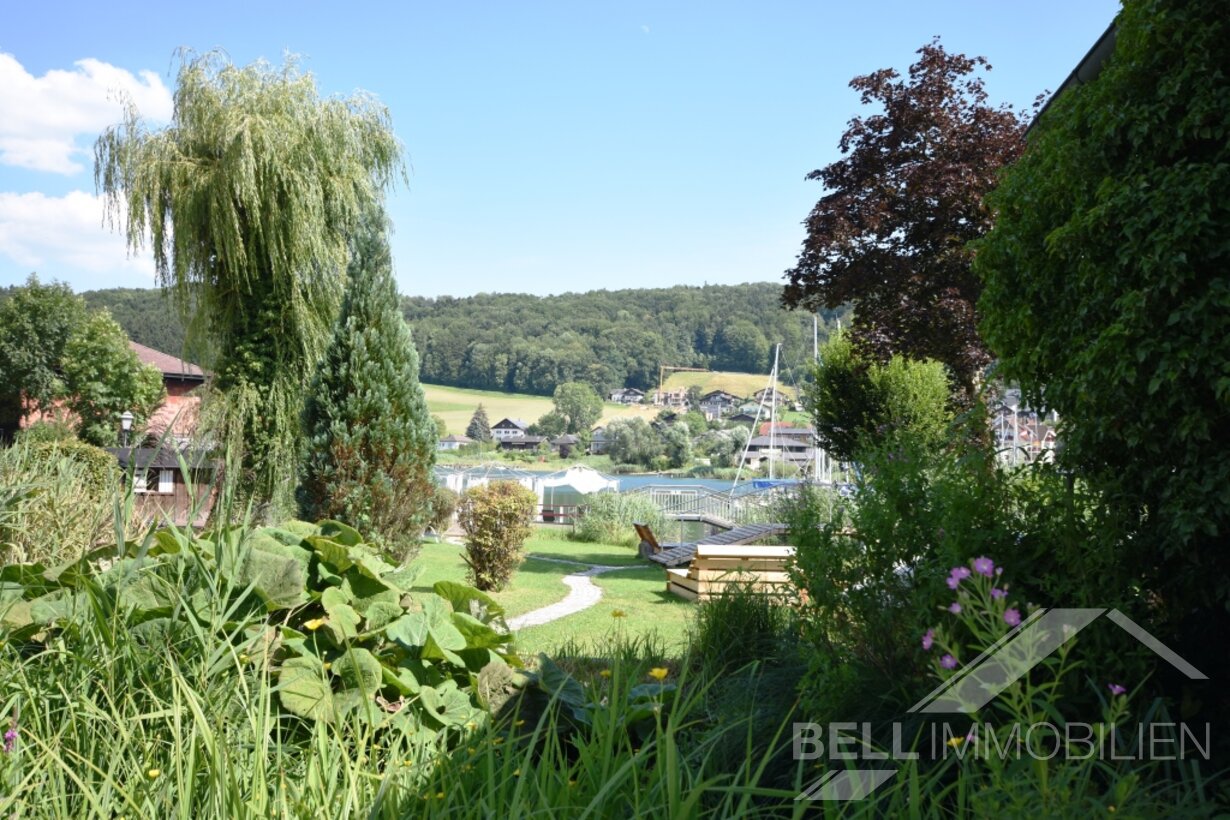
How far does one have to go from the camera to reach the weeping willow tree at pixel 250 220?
12156 mm

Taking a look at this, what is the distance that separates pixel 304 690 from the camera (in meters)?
2.89

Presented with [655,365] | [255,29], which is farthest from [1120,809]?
[655,365]

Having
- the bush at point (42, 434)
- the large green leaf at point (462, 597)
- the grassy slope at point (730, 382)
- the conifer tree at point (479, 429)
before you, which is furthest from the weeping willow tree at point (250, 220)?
the grassy slope at point (730, 382)

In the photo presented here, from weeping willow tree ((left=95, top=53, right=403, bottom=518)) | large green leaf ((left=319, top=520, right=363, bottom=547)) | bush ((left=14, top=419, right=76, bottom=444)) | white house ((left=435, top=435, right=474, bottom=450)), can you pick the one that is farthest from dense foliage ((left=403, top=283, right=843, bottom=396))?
large green leaf ((left=319, top=520, right=363, bottom=547))

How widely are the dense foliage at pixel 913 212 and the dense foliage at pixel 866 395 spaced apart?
14.3ft

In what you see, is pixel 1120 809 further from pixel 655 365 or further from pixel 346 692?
pixel 655 365

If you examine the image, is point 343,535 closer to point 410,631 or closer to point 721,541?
point 410,631

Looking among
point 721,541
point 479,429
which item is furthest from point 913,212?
point 479,429

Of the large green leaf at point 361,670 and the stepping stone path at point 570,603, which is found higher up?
the large green leaf at point 361,670

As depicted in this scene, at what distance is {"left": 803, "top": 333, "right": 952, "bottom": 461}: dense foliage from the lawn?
4.90 meters

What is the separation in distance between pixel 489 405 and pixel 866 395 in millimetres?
65014

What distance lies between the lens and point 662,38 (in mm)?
7805

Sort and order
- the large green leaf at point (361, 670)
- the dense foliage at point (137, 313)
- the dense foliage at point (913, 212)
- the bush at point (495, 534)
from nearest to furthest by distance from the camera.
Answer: the large green leaf at point (361, 670)
the bush at point (495, 534)
the dense foliage at point (913, 212)
the dense foliage at point (137, 313)

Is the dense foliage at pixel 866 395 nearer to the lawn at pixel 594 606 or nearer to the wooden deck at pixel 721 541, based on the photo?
the wooden deck at pixel 721 541
